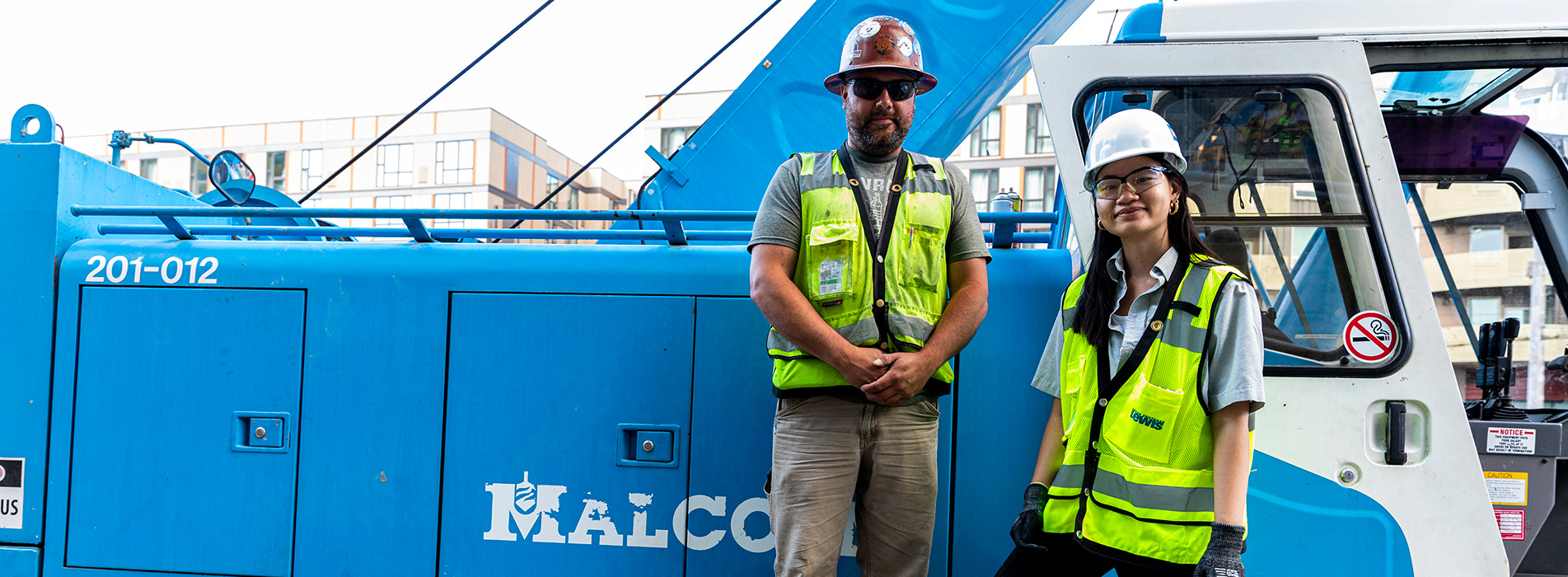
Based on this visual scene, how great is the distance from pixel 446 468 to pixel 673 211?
40.5 inches

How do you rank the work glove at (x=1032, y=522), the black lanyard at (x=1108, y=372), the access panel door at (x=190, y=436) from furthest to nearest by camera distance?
the access panel door at (x=190, y=436) < the work glove at (x=1032, y=522) < the black lanyard at (x=1108, y=372)

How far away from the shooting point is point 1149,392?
1.84 m

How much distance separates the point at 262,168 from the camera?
4534cm

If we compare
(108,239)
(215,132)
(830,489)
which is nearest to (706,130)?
(830,489)

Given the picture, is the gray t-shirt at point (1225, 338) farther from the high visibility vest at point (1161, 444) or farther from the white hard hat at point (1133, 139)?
the white hard hat at point (1133, 139)

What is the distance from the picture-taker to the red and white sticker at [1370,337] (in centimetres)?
221

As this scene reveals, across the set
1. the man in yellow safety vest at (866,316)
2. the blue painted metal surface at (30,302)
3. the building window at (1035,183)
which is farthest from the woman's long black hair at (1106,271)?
the building window at (1035,183)

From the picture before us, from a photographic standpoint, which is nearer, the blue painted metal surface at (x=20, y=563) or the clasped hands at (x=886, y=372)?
the clasped hands at (x=886, y=372)

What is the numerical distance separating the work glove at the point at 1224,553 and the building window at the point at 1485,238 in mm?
3129

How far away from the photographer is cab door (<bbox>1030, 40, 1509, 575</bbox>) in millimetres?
2191

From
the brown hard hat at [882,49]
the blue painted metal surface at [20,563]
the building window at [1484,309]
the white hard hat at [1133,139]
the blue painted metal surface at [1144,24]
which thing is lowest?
the blue painted metal surface at [20,563]

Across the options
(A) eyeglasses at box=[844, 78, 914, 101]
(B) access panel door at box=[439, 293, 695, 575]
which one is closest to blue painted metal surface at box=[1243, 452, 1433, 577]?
(A) eyeglasses at box=[844, 78, 914, 101]

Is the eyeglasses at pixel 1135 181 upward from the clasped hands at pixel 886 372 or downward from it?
upward

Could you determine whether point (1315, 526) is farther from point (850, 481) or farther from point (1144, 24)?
point (1144, 24)
